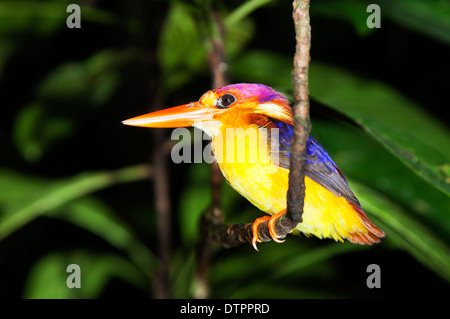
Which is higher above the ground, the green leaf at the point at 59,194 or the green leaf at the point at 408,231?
→ the green leaf at the point at 59,194

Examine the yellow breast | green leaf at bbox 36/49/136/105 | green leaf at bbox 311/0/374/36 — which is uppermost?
green leaf at bbox 36/49/136/105

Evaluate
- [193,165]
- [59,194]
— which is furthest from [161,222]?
[193,165]

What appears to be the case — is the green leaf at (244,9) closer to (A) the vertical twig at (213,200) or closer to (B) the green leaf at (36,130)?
(A) the vertical twig at (213,200)

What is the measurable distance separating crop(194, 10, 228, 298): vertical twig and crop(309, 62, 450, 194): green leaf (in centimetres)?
20

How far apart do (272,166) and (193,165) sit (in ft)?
4.05

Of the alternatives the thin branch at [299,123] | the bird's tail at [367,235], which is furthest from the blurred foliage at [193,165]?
the thin branch at [299,123]

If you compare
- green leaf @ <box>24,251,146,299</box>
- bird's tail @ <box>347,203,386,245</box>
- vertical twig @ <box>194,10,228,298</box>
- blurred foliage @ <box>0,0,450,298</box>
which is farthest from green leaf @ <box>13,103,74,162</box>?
bird's tail @ <box>347,203,386,245</box>

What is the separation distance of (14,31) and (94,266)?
853mm

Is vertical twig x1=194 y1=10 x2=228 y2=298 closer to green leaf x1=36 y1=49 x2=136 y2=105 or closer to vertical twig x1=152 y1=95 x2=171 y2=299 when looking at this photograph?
vertical twig x1=152 y1=95 x2=171 y2=299

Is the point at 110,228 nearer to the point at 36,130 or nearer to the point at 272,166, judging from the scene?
the point at 36,130

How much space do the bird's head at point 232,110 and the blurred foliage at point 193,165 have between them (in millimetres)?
206

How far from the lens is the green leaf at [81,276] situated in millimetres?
1504

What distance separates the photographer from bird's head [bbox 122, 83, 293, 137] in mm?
606

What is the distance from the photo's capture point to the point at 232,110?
62 cm
